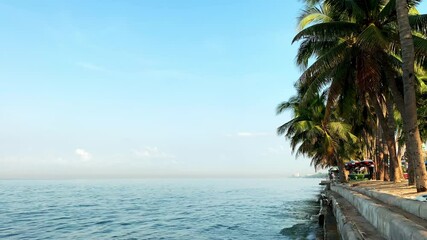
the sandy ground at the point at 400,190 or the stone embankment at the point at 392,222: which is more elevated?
the sandy ground at the point at 400,190

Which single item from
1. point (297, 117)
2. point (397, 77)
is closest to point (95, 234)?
point (397, 77)

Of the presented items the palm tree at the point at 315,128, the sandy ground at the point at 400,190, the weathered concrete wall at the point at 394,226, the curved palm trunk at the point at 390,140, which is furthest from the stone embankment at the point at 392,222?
the palm tree at the point at 315,128

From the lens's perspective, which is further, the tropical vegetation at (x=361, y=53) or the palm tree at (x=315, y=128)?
the palm tree at (x=315, y=128)

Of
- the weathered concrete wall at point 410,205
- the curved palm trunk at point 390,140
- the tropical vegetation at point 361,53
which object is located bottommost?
the weathered concrete wall at point 410,205

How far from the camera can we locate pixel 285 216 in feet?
107

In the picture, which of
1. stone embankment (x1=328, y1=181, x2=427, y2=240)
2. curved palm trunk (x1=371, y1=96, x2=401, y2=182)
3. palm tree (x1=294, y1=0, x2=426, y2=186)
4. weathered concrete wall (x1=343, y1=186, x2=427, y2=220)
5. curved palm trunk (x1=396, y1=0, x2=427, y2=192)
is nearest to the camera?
stone embankment (x1=328, y1=181, x2=427, y2=240)

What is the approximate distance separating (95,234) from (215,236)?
293 inches

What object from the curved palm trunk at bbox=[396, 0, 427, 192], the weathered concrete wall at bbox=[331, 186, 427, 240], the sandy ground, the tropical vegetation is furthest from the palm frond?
the weathered concrete wall at bbox=[331, 186, 427, 240]

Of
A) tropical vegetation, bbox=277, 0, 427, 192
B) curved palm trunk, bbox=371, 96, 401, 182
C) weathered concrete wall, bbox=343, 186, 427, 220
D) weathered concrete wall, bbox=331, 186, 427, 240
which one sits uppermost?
tropical vegetation, bbox=277, 0, 427, 192

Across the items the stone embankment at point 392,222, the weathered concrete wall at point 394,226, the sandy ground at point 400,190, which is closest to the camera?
the weathered concrete wall at point 394,226

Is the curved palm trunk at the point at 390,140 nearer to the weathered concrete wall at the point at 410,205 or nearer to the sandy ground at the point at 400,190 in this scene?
the sandy ground at the point at 400,190

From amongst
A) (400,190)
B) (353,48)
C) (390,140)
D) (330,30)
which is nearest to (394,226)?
(400,190)

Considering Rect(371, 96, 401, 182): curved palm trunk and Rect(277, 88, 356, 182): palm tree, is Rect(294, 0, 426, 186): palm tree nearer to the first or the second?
Rect(371, 96, 401, 182): curved palm trunk

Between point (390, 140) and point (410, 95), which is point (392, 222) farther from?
point (390, 140)
